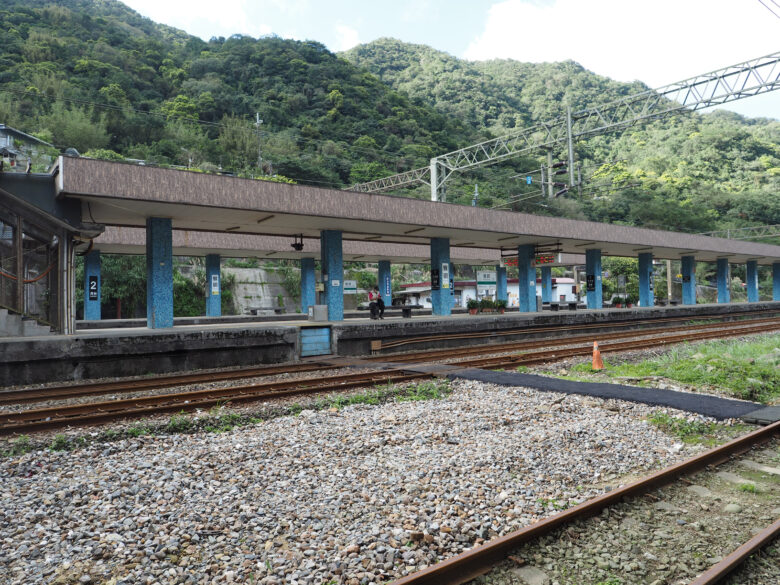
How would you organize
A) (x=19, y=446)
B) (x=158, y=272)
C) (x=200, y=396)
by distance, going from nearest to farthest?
(x=19, y=446), (x=200, y=396), (x=158, y=272)

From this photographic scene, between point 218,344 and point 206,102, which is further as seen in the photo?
point 206,102

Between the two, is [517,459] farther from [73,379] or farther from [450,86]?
[450,86]

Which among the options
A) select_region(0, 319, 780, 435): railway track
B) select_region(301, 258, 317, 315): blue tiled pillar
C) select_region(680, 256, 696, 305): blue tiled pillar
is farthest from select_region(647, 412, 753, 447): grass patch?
select_region(680, 256, 696, 305): blue tiled pillar

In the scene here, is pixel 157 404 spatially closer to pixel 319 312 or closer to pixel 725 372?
pixel 725 372

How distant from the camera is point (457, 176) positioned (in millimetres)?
65500

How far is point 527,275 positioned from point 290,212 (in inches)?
609

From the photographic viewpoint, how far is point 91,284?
2373 cm

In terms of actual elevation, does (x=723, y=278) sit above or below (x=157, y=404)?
above

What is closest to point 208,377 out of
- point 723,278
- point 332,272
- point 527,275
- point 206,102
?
point 332,272

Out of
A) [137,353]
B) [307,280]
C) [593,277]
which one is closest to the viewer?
[137,353]

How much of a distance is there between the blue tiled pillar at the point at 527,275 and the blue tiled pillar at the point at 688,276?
53.6 feet

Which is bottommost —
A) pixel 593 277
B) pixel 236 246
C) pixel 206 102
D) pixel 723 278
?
pixel 723 278

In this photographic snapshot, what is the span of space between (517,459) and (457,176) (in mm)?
62676

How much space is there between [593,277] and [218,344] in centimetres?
2439
